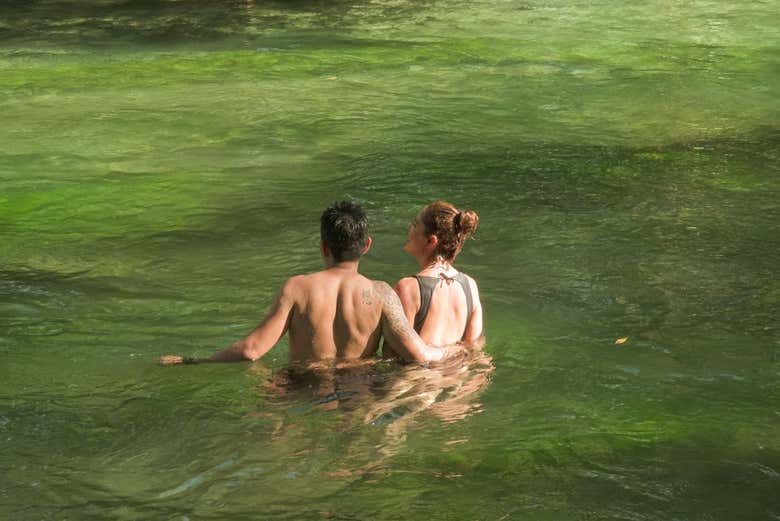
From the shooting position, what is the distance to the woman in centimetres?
619

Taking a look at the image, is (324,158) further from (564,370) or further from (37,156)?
(564,370)

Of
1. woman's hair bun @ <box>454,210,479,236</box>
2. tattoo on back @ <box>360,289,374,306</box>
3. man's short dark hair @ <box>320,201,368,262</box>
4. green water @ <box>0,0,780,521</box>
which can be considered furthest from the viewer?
woman's hair bun @ <box>454,210,479,236</box>

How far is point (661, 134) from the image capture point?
12.3m

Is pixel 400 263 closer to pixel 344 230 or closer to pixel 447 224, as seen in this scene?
pixel 447 224

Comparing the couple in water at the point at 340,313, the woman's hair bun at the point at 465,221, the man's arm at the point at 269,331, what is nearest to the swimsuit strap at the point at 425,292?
the couple in water at the point at 340,313

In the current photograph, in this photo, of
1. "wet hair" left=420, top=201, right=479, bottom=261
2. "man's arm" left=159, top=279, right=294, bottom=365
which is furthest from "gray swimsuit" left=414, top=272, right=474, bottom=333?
"man's arm" left=159, top=279, right=294, bottom=365

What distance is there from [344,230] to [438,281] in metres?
0.70

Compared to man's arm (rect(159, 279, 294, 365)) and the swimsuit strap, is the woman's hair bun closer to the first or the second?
the swimsuit strap

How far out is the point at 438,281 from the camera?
6.25 m

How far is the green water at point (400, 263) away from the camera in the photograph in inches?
213

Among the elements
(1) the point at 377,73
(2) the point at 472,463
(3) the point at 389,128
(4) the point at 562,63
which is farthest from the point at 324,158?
(2) the point at 472,463

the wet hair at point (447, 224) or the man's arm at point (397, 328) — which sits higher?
the wet hair at point (447, 224)

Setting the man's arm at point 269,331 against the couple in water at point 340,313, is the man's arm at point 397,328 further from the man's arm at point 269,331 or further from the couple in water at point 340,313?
the man's arm at point 269,331

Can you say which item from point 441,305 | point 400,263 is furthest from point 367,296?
point 400,263
